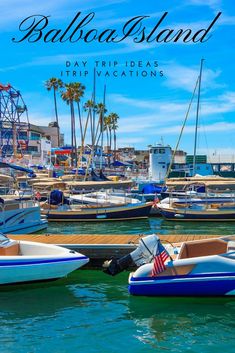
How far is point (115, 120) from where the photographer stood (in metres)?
126

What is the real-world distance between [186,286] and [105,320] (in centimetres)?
220

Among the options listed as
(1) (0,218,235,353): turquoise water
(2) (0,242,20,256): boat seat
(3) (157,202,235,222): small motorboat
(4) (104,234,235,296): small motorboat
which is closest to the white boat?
(2) (0,242,20,256): boat seat

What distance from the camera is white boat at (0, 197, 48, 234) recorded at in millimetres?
21141

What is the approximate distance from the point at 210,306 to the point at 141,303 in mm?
1608

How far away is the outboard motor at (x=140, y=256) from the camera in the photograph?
40.5 feet

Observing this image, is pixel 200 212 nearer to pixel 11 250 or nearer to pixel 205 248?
pixel 205 248

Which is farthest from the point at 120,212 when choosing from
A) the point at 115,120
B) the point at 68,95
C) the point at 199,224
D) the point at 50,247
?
the point at 115,120

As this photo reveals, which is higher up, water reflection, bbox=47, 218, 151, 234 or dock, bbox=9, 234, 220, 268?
dock, bbox=9, 234, 220, 268

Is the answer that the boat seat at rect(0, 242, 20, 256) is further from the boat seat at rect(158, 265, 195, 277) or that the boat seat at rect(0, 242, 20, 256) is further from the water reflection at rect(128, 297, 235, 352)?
the boat seat at rect(158, 265, 195, 277)

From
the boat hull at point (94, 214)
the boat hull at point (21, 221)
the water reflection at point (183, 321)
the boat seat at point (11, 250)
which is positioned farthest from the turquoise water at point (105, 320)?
the boat hull at point (94, 214)

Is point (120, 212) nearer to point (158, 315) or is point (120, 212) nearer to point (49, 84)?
point (158, 315)

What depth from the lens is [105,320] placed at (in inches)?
419

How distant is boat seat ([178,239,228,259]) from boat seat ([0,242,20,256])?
466 centimetres

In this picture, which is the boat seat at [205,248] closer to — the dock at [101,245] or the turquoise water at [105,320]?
the turquoise water at [105,320]
